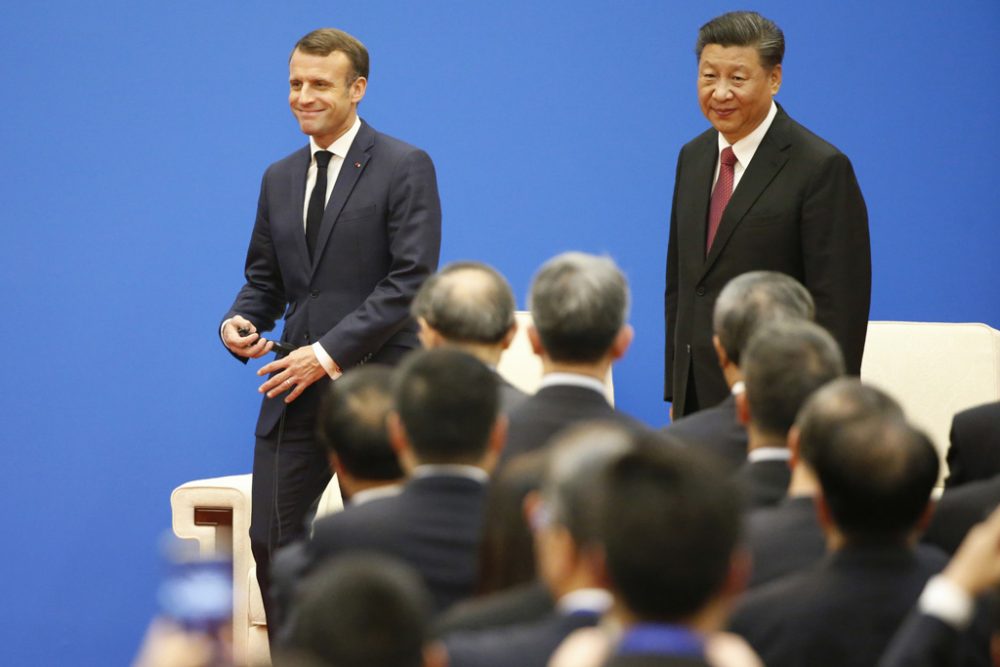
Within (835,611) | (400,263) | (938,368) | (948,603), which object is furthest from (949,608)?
(938,368)

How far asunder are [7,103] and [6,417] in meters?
1.12

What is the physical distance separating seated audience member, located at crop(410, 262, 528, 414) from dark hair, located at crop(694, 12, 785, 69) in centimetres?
127

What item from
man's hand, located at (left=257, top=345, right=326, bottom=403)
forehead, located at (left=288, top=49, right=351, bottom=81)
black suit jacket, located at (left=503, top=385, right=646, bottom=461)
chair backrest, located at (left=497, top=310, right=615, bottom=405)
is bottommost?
chair backrest, located at (left=497, top=310, right=615, bottom=405)

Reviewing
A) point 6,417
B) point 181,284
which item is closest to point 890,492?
point 181,284

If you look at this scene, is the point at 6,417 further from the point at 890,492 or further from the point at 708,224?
the point at 890,492

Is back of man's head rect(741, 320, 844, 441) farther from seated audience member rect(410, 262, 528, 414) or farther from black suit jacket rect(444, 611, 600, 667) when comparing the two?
black suit jacket rect(444, 611, 600, 667)

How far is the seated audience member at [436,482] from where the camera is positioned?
1.99m

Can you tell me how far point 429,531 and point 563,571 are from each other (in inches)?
19.9

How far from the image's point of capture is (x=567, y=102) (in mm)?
4988

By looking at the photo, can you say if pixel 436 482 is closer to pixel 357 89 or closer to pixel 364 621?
pixel 364 621

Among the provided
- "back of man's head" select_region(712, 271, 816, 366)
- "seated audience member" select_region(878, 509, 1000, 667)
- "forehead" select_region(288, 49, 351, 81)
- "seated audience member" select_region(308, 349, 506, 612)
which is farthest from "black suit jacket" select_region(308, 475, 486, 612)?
"forehead" select_region(288, 49, 351, 81)

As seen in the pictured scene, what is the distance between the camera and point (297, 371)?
3.77 m

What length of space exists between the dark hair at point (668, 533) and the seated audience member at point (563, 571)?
0.24 feet

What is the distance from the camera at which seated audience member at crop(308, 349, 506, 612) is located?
6.53 ft
